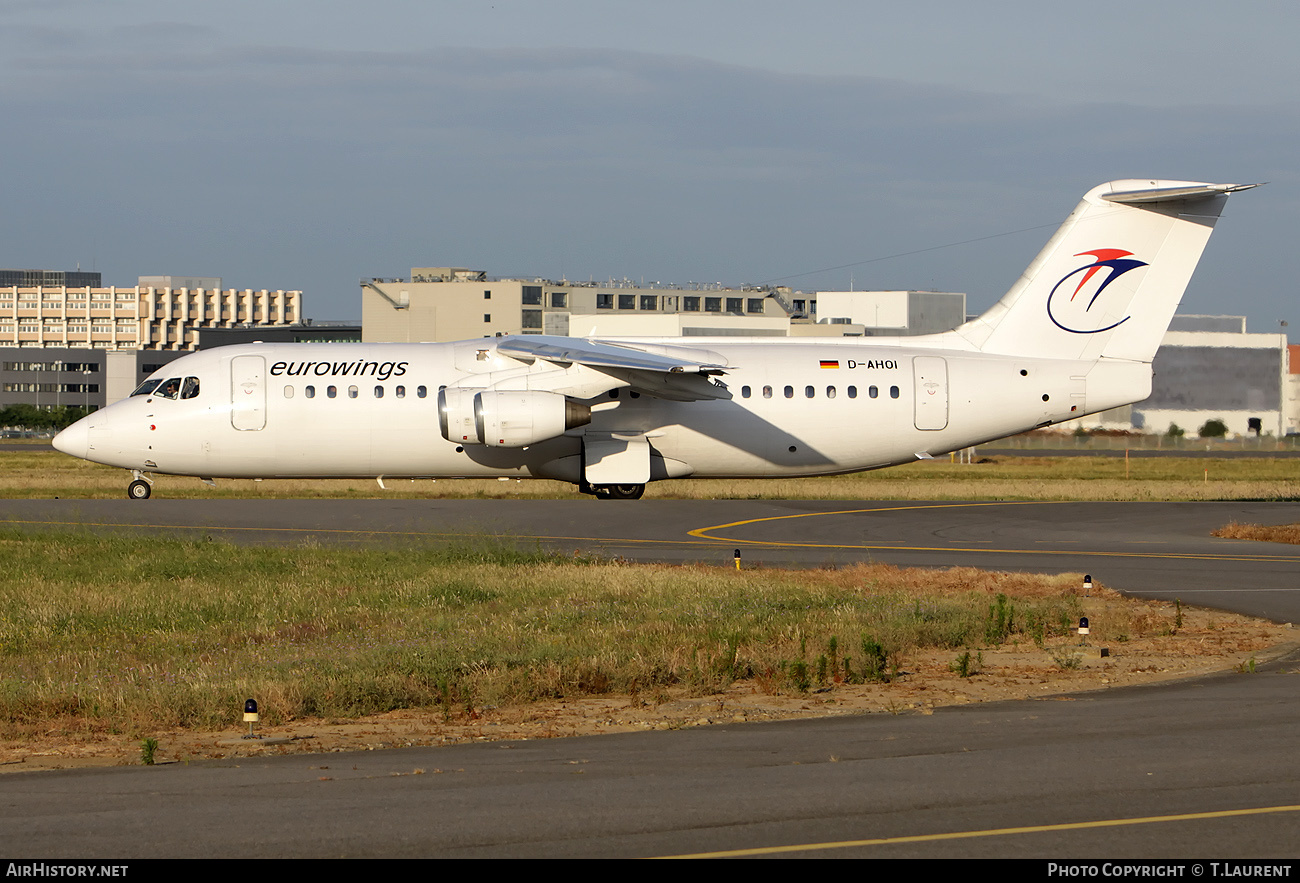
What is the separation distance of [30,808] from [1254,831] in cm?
748

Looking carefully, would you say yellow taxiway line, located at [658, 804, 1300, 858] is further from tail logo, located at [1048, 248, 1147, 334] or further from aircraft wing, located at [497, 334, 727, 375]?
tail logo, located at [1048, 248, 1147, 334]

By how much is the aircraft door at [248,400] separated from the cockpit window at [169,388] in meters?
1.44

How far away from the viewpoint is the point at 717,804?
8734mm

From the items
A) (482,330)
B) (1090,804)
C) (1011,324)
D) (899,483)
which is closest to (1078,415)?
(1011,324)

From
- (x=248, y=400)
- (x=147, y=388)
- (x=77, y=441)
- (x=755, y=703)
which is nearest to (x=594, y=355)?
(x=248, y=400)

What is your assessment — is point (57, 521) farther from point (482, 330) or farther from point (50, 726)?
point (482, 330)

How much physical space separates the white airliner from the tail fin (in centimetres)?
4

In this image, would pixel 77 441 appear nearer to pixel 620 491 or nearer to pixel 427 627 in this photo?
pixel 620 491

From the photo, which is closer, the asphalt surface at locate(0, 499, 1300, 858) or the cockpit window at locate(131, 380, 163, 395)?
the asphalt surface at locate(0, 499, 1300, 858)

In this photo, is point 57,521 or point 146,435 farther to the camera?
point 146,435

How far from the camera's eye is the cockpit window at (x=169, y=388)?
32938 mm

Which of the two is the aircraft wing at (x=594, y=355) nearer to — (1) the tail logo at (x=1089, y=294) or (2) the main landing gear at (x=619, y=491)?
(2) the main landing gear at (x=619, y=491)

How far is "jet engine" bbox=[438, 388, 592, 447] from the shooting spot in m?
30.5

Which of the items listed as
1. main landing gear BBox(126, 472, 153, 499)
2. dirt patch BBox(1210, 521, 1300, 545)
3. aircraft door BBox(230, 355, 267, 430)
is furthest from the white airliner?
dirt patch BBox(1210, 521, 1300, 545)
